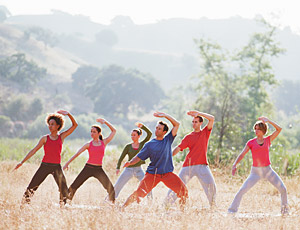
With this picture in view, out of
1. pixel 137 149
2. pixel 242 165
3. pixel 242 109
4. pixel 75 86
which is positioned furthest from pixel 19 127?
pixel 137 149

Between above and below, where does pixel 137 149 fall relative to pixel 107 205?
above

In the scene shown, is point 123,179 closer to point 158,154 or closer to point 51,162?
point 51,162

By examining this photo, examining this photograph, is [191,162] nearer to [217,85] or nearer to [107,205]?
[107,205]

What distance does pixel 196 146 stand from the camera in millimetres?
7676

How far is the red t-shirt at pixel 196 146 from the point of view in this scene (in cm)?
766

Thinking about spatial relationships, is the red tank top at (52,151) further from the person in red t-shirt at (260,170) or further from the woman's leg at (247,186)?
the woman's leg at (247,186)

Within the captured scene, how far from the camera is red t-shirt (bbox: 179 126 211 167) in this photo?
7664 mm

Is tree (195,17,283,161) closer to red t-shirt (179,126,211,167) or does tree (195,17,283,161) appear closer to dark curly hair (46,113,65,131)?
red t-shirt (179,126,211,167)

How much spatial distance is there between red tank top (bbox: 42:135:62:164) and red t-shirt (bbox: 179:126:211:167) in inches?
78.5

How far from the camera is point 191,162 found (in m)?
7.71

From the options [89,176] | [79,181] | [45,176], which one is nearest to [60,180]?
[45,176]

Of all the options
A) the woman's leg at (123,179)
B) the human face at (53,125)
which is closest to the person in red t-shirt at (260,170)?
the woman's leg at (123,179)

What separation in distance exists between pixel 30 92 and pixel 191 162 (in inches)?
3048

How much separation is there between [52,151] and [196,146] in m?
2.32
